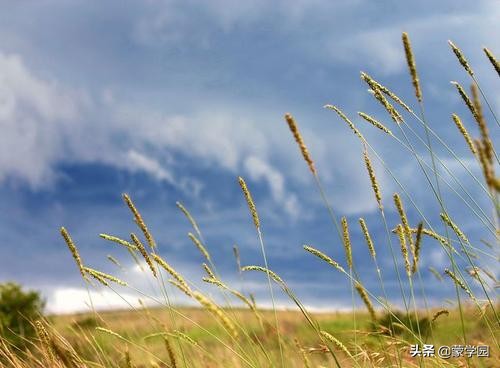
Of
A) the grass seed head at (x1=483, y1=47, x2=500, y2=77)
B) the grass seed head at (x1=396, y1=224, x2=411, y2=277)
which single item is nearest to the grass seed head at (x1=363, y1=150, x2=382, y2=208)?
the grass seed head at (x1=396, y1=224, x2=411, y2=277)

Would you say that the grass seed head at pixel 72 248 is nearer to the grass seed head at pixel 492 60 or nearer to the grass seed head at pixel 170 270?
the grass seed head at pixel 170 270

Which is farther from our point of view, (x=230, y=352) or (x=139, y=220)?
(x=230, y=352)

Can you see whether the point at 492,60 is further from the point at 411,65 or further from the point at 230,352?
the point at 230,352

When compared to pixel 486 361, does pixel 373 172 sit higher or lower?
higher

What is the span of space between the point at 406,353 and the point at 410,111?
1661mm

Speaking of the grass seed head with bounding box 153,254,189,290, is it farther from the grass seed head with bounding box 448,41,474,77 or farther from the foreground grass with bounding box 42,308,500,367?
the grass seed head with bounding box 448,41,474,77

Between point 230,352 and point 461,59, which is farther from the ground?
point 461,59

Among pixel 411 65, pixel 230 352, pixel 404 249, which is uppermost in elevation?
pixel 411 65

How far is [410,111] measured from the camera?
13.5 ft

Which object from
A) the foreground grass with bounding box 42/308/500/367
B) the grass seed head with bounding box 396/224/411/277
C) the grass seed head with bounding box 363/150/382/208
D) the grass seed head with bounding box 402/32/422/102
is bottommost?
the foreground grass with bounding box 42/308/500/367

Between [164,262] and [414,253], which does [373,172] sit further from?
[164,262]

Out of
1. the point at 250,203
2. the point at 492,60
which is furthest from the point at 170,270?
the point at 492,60

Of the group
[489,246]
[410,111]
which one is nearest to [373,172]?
[410,111]

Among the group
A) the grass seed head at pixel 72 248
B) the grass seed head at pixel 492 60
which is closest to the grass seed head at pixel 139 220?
the grass seed head at pixel 72 248
